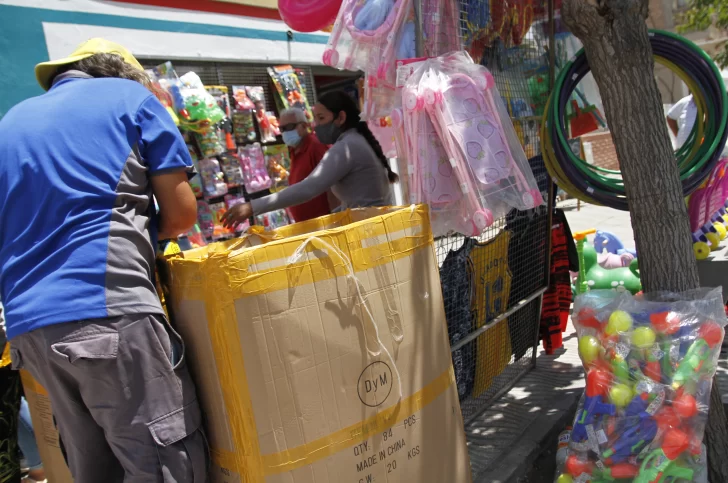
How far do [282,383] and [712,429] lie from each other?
6.02 ft

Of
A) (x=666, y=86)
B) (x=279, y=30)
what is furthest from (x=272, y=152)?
(x=666, y=86)

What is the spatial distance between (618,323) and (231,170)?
14.2 ft

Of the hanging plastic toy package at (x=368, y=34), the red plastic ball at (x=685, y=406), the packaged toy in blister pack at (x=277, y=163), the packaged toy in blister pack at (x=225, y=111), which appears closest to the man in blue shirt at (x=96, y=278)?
the hanging plastic toy package at (x=368, y=34)

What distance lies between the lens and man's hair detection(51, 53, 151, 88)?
1.83m

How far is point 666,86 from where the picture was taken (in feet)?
59.5

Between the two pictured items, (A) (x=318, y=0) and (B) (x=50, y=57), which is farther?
(B) (x=50, y=57)

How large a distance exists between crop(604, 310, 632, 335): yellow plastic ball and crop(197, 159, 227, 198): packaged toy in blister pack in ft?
13.6

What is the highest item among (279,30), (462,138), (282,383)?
(279,30)

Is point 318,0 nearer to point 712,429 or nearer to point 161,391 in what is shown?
point 161,391

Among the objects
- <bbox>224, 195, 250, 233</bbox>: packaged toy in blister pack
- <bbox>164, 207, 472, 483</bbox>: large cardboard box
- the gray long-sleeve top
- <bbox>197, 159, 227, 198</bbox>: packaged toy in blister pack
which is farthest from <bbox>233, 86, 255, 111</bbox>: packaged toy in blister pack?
<bbox>164, 207, 472, 483</bbox>: large cardboard box

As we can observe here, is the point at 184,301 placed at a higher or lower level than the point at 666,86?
lower

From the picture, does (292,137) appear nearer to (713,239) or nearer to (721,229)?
(713,239)

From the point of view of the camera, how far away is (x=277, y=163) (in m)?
6.24

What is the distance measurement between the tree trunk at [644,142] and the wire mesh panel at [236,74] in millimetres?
4077
